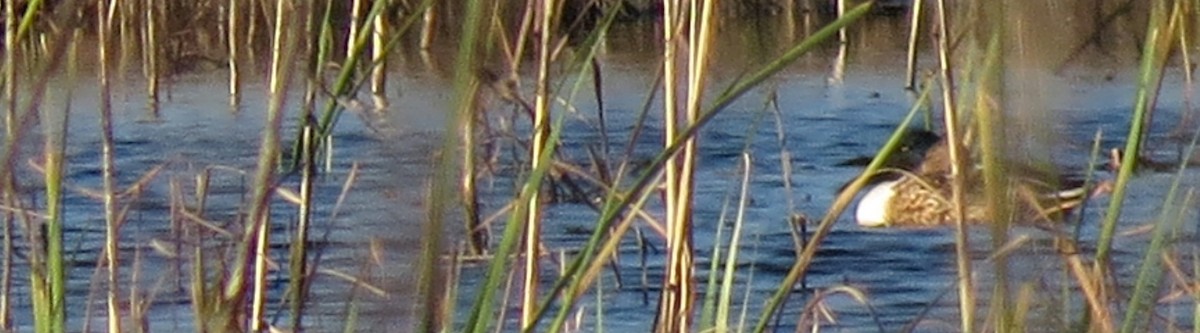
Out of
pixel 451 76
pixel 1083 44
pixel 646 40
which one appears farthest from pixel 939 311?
pixel 646 40

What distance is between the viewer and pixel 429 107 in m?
1.03

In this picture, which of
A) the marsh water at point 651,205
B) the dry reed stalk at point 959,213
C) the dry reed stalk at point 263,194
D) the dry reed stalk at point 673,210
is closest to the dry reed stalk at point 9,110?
the marsh water at point 651,205

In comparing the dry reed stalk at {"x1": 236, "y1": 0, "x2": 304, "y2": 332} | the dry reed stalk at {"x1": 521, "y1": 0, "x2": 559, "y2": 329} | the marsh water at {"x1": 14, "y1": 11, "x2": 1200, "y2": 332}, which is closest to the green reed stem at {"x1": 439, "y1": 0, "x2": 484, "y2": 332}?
the marsh water at {"x1": 14, "y1": 11, "x2": 1200, "y2": 332}

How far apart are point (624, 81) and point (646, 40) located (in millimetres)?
1964

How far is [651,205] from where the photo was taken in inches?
162

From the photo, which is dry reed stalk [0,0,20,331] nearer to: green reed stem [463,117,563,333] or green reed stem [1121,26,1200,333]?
green reed stem [463,117,563,333]

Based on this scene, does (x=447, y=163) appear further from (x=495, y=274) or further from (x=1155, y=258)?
(x=1155, y=258)

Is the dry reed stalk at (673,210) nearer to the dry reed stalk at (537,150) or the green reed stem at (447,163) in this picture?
the dry reed stalk at (537,150)

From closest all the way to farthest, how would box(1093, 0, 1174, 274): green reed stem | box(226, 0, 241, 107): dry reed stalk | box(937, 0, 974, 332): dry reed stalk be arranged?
box(937, 0, 974, 332): dry reed stalk
box(1093, 0, 1174, 274): green reed stem
box(226, 0, 241, 107): dry reed stalk

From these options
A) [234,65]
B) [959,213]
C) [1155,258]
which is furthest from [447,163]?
[234,65]

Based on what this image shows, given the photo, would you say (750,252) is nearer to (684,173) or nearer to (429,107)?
(684,173)

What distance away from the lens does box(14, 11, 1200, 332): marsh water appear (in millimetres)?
1072

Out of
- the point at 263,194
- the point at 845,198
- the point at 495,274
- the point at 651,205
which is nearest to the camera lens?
the point at 495,274

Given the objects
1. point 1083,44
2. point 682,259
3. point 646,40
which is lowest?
point 646,40
